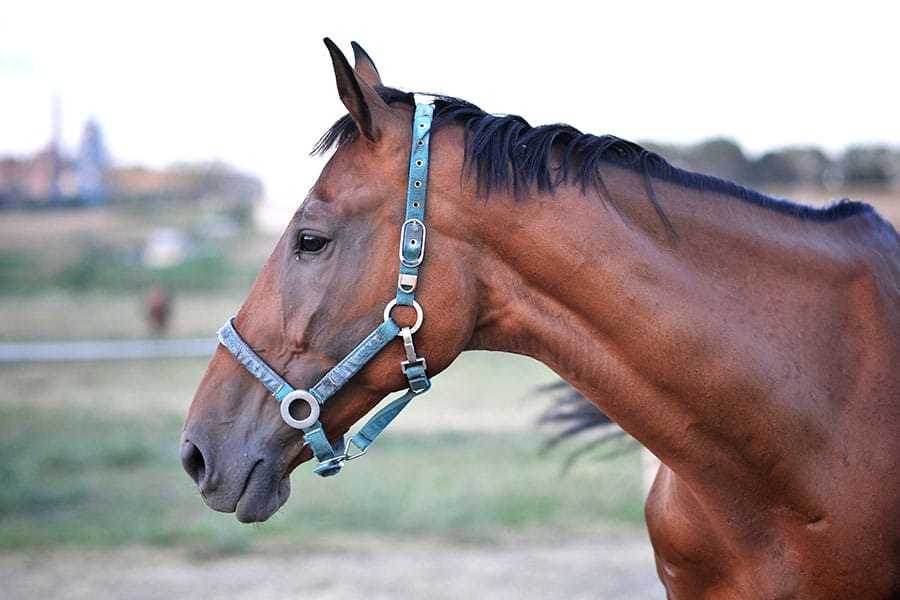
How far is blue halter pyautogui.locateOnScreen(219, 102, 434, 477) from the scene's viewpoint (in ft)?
6.21

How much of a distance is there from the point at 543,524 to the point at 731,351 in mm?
4893

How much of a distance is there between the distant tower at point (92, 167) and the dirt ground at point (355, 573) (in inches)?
602

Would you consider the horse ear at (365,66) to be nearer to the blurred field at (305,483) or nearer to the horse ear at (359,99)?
the horse ear at (359,99)

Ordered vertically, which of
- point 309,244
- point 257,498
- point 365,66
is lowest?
point 257,498

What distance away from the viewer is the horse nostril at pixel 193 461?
1.94 metres

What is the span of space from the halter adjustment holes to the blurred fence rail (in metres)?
11.6

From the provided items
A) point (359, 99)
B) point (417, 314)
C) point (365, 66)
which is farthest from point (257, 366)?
point (365, 66)

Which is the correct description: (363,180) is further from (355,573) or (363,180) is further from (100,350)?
(100,350)

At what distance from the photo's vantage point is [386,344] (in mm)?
1919

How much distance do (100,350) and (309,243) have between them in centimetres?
1455

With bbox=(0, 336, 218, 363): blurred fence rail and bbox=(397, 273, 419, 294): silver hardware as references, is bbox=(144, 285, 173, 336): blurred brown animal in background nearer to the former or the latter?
bbox=(0, 336, 218, 363): blurred fence rail

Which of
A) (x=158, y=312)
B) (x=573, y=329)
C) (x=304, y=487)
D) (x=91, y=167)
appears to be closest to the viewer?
(x=573, y=329)

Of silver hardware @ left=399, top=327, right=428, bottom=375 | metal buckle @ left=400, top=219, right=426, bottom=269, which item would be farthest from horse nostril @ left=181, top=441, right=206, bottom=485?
metal buckle @ left=400, top=219, right=426, bottom=269

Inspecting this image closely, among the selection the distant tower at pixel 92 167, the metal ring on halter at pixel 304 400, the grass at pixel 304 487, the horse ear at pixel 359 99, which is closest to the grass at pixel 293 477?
the grass at pixel 304 487
